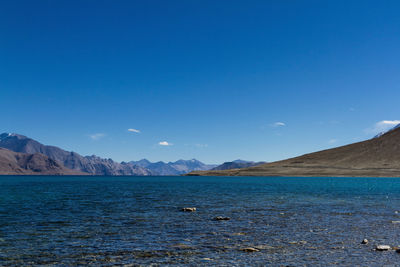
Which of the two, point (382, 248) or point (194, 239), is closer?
point (382, 248)

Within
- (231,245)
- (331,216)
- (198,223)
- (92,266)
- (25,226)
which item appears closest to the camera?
(92,266)

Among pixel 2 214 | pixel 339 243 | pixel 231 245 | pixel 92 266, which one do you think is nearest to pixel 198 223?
pixel 231 245

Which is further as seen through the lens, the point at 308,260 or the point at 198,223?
the point at 198,223

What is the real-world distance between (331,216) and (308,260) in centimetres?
2004

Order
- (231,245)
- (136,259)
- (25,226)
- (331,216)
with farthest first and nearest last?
(331,216)
(25,226)
(231,245)
(136,259)

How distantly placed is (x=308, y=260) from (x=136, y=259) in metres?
9.87

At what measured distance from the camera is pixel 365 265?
17.9 meters

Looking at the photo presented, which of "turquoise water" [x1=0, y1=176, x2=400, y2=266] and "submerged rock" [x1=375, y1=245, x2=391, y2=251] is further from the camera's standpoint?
"submerged rock" [x1=375, y1=245, x2=391, y2=251]

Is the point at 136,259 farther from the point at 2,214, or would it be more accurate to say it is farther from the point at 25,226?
the point at 2,214

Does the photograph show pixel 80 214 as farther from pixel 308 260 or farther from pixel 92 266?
pixel 308 260

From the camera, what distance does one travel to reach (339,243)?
23.1 m

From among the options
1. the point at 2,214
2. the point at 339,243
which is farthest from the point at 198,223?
the point at 2,214

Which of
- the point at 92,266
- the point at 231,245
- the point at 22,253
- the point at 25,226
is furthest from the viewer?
the point at 25,226

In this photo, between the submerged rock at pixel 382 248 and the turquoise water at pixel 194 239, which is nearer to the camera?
the turquoise water at pixel 194 239
